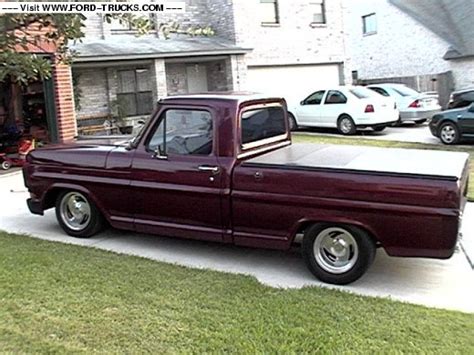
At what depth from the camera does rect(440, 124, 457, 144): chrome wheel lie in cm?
1464

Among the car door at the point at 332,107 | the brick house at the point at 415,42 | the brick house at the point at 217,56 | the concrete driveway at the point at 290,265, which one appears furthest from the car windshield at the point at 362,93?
the concrete driveway at the point at 290,265

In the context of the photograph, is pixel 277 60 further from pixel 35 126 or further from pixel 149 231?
pixel 149 231

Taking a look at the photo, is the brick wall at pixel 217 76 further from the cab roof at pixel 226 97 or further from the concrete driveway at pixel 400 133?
the cab roof at pixel 226 97

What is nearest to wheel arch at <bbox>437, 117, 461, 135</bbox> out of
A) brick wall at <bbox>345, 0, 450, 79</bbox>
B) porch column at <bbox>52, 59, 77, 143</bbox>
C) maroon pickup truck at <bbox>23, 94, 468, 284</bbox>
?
maroon pickup truck at <bbox>23, 94, 468, 284</bbox>

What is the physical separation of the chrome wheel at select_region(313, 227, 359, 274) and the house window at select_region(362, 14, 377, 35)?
2893 centimetres

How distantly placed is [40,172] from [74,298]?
2.66m

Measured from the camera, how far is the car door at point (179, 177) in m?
5.72

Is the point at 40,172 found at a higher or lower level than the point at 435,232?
higher

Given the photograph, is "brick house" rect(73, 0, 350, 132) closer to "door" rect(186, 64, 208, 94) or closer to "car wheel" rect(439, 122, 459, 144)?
"door" rect(186, 64, 208, 94)

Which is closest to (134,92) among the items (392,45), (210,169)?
(210,169)

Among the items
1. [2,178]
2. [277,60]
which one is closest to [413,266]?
[2,178]

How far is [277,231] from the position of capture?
5.44 m

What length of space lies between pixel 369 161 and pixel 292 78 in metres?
17.9

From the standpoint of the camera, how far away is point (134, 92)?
2012cm
